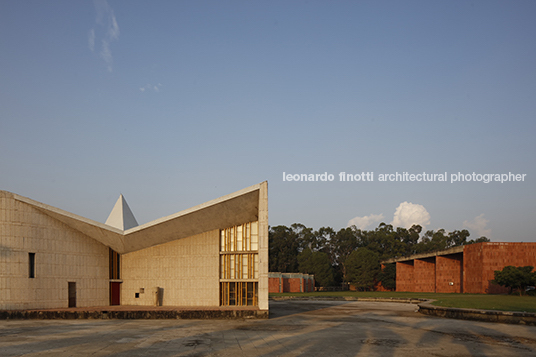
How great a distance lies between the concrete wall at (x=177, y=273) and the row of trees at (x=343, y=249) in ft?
156

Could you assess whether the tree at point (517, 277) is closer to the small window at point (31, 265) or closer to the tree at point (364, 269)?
the tree at point (364, 269)

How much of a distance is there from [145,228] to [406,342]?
1576 cm

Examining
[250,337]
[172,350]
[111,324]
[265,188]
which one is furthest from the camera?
[265,188]

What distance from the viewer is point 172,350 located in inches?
528

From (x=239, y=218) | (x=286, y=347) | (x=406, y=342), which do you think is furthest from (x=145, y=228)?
(x=406, y=342)

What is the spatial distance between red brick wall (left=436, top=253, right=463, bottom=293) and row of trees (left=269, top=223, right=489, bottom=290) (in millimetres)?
18937

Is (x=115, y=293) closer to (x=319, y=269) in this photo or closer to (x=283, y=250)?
(x=319, y=269)

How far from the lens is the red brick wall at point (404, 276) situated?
65125mm

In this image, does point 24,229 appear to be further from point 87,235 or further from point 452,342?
point 452,342

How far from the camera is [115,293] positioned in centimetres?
2870

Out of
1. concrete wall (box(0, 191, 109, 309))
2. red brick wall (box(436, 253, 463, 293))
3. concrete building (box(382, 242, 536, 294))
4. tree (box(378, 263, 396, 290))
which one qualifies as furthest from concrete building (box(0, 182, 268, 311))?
tree (box(378, 263, 396, 290))

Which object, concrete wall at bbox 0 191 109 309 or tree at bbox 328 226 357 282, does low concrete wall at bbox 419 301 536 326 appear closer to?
concrete wall at bbox 0 191 109 309

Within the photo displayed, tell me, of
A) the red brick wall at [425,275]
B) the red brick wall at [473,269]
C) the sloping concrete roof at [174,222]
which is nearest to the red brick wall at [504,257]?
the red brick wall at [473,269]

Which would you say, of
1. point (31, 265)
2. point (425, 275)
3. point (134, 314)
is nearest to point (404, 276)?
point (425, 275)
